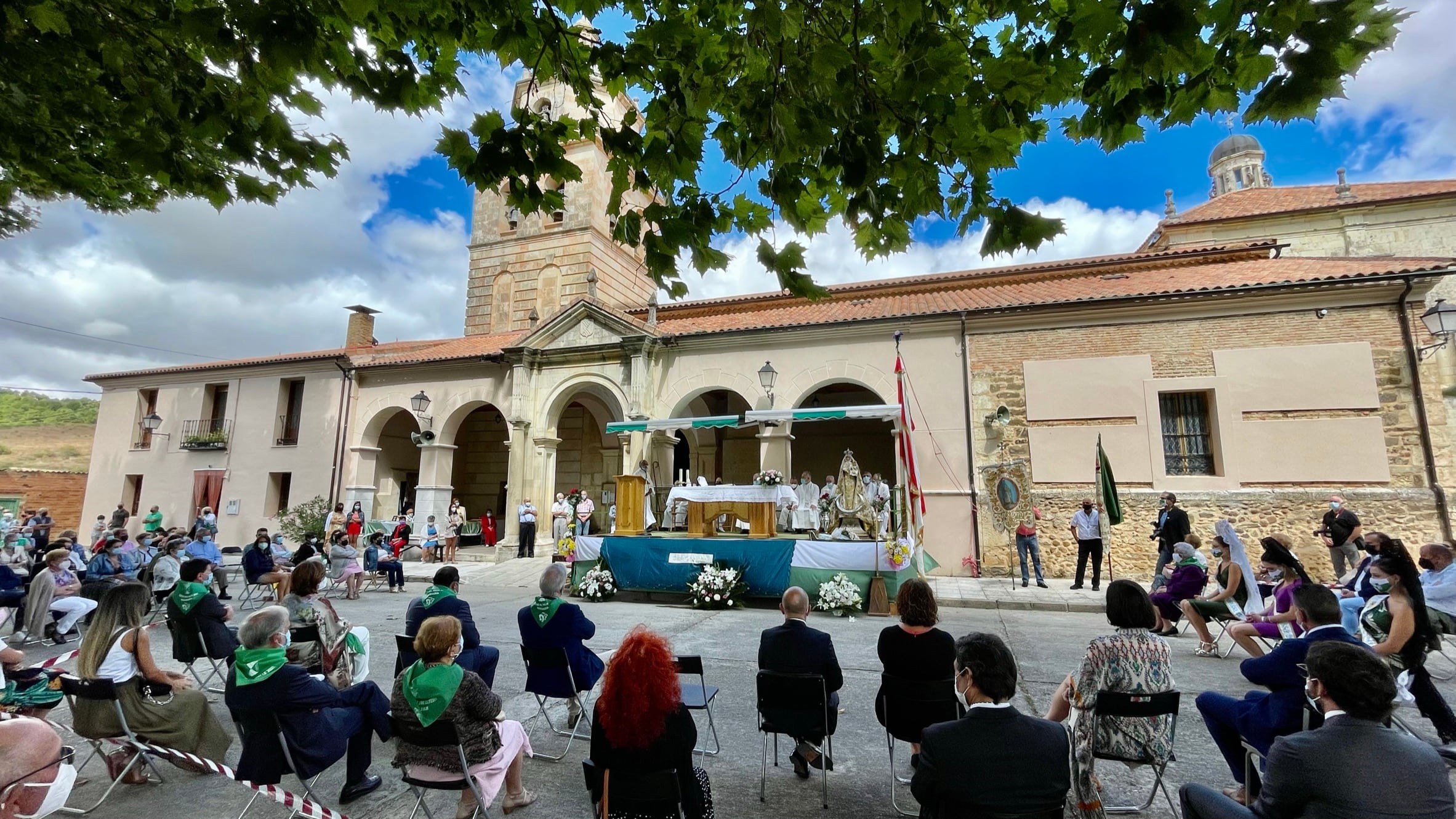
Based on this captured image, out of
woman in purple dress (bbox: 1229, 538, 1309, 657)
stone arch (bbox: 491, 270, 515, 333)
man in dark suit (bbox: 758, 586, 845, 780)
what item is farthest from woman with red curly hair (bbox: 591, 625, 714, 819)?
stone arch (bbox: 491, 270, 515, 333)

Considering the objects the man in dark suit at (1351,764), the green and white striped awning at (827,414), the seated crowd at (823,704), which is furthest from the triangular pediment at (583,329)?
the man in dark suit at (1351,764)

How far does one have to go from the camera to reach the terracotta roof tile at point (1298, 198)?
20781mm

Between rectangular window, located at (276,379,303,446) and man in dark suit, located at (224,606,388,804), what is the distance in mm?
19658

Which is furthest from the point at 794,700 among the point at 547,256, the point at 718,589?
the point at 547,256

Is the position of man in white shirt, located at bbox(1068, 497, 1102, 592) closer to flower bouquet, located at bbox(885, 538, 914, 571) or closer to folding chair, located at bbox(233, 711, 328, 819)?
flower bouquet, located at bbox(885, 538, 914, 571)

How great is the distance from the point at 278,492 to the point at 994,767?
74.9 feet

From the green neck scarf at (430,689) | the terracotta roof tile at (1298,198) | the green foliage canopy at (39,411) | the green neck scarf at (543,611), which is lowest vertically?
the green neck scarf at (430,689)

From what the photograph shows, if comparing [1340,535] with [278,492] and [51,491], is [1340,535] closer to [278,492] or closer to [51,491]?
[278,492]

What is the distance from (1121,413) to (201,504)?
82.9 feet

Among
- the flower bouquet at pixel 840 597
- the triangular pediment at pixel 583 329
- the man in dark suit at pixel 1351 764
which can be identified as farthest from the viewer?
the triangular pediment at pixel 583 329

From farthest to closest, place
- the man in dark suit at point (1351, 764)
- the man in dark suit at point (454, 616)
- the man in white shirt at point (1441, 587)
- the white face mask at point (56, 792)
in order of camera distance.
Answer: the man in white shirt at point (1441, 587)
the man in dark suit at point (454, 616)
the white face mask at point (56, 792)
the man in dark suit at point (1351, 764)

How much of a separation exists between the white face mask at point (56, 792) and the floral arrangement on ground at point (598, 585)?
833 centimetres

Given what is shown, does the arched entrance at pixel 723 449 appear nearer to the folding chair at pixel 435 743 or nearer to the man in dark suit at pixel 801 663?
Answer: the man in dark suit at pixel 801 663

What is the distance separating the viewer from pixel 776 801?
341 cm
